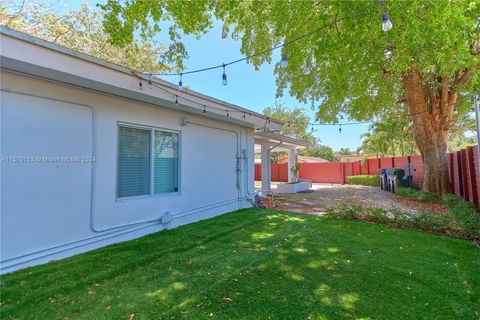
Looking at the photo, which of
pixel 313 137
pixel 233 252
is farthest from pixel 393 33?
pixel 313 137

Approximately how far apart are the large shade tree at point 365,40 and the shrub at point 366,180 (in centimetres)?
699

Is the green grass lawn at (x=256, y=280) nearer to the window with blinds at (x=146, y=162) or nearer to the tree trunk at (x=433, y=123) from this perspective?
the window with blinds at (x=146, y=162)

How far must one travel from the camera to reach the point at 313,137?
102 feet

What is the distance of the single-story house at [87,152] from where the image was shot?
307 cm

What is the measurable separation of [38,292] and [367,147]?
998 inches

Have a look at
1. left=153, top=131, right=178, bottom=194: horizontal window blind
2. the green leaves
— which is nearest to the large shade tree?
the green leaves

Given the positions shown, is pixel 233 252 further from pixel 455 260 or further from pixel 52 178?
pixel 455 260

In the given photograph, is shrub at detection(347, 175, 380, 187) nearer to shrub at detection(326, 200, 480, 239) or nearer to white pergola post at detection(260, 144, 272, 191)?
white pergola post at detection(260, 144, 272, 191)

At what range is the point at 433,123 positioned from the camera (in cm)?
948

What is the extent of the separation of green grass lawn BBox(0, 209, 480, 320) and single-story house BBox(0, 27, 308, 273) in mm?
454

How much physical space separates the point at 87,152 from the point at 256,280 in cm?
341

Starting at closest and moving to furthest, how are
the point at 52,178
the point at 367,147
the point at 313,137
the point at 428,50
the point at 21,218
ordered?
the point at 21,218 → the point at 52,178 → the point at 428,50 → the point at 367,147 → the point at 313,137

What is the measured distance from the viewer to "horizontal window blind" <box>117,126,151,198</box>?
14.4 ft

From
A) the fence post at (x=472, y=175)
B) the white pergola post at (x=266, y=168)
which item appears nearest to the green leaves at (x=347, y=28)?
the fence post at (x=472, y=175)
